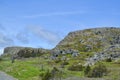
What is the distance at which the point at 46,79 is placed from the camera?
324 ft

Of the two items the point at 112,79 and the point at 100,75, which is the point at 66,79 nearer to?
the point at 112,79

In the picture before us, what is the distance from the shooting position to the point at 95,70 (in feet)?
411

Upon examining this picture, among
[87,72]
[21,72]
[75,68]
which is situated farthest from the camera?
[75,68]

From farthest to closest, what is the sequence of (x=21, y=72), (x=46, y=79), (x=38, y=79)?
(x=21, y=72), (x=38, y=79), (x=46, y=79)

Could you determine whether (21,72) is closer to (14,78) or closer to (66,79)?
(14,78)

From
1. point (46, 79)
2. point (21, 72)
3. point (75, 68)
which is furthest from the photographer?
point (75, 68)

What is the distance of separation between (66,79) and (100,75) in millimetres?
23201

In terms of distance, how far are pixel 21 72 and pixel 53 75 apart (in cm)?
1904

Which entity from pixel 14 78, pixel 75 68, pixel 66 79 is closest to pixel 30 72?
pixel 14 78

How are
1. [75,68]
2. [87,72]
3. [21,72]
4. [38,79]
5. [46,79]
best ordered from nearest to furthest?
[46,79] < [38,79] < [21,72] < [87,72] < [75,68]

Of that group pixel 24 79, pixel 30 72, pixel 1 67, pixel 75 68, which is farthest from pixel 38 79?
pixel 75 68

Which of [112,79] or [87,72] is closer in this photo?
[112,79]

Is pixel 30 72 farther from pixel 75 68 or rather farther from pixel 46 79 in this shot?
pixel 75 68

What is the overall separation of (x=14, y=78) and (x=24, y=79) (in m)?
4.04
